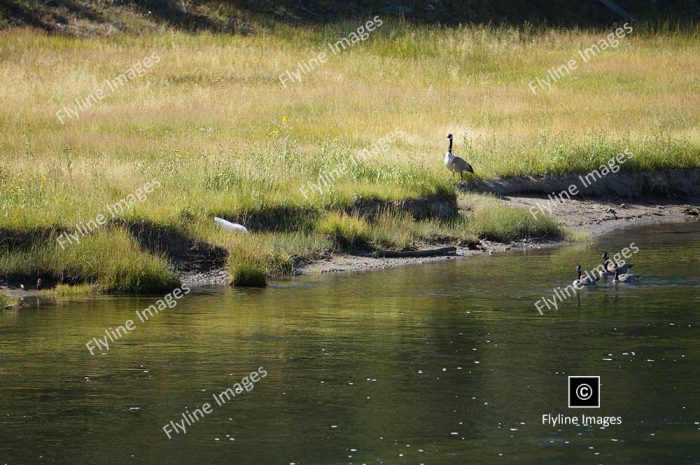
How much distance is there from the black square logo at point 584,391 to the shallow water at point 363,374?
103mm

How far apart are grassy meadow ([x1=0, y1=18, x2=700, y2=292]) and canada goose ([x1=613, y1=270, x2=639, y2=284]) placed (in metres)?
4.96

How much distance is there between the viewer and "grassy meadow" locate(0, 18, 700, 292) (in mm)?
21922

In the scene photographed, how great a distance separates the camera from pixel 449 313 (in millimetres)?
18141

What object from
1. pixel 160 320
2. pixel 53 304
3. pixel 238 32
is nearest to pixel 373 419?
pixel 160 320

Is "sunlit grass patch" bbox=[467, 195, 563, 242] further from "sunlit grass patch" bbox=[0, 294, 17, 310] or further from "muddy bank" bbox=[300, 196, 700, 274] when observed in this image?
"sunlit grass patch" bbox=[0, 294, 17, 310]

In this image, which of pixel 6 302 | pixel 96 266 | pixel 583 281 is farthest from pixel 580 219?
pixel 6 302

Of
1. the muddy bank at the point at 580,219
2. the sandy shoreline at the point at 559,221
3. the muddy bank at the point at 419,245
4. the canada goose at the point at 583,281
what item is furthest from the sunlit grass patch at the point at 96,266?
the canada goose at the point at 583,281

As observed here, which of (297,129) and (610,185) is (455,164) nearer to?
(610,185)

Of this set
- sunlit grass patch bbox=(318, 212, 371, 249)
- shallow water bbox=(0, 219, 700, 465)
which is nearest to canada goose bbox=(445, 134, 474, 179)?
sunlit grass patch bbox=(318, 212, 371, 249)

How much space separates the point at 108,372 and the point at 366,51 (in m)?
35.3

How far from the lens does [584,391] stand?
1331cm

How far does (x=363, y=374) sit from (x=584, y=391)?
96.7 inches

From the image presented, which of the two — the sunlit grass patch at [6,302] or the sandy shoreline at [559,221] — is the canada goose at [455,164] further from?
the sunlit grass patch at [6,302]

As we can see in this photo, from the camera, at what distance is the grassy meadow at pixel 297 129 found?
2192 centimetres
